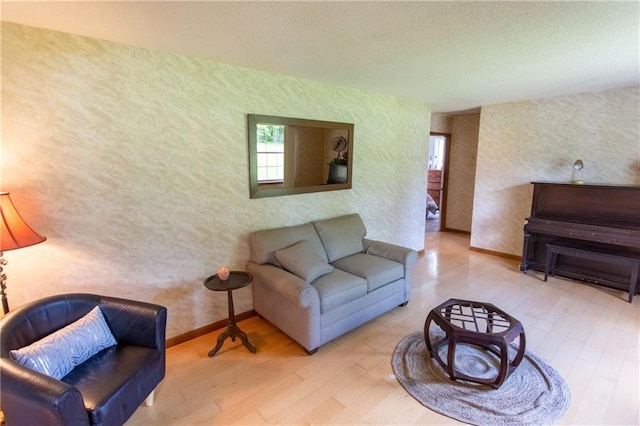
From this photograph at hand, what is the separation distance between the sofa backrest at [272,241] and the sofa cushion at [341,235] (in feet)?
0.51

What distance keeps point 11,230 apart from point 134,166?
0.83m

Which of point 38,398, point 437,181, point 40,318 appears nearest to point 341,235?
point 40,318

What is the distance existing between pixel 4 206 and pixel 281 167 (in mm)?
2029

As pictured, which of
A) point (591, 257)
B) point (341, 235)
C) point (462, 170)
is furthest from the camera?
point (462, 170)

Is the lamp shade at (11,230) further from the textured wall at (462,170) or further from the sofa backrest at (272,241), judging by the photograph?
the textured wall at (462,170)

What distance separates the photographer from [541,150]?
4.60m

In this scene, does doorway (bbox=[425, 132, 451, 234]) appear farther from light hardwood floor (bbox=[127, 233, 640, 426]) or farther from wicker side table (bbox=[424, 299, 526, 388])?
wicker side table (bbox=[424, 299, 526, 388])

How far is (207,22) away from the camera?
6.20 feet

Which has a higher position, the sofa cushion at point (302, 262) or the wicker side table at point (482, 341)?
the sofa cushion at point (302, 262)

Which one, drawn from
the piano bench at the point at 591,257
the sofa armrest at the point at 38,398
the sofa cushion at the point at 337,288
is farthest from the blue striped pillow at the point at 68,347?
the piano bench at the point at 591,257

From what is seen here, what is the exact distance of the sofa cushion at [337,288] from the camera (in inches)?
101

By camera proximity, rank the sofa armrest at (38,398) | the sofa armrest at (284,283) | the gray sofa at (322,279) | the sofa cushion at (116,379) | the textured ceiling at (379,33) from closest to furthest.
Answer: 1. the sofa armrest at (38,398)
2. the sofa cushion at (116,379)
3. the textured ceiling at (379,33)
4. the sofa armrest at (284,283)
5. the gray sofa at (322,279)

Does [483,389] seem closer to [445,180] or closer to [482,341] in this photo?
[482,341]

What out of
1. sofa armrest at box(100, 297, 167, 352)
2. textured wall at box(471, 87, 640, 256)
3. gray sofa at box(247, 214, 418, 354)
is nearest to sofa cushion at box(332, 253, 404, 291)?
gray sofa at box(247, 214, 418, 354)
